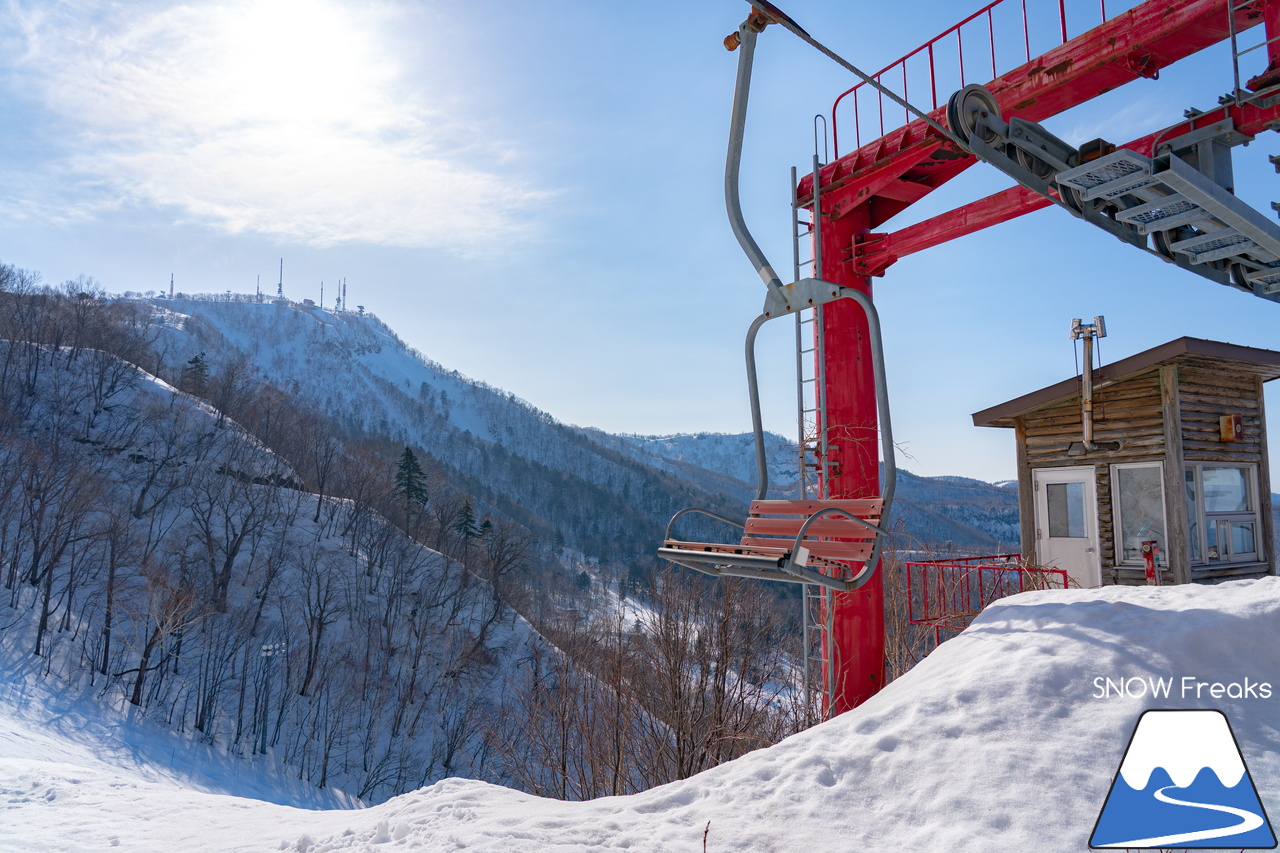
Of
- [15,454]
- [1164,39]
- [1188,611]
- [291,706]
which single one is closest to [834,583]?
[1188,611]

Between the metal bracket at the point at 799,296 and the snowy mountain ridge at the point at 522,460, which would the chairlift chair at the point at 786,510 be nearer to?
the metal bracket at the point at 799,296

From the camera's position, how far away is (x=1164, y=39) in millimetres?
6184

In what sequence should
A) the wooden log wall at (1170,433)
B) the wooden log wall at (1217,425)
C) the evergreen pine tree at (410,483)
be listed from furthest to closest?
the evergreen pine tree at (410,483)
the wooden log wall at (1217,425)
the wooden log wall at (1170,433)

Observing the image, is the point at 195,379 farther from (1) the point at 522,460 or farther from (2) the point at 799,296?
(1) the point at 522,460

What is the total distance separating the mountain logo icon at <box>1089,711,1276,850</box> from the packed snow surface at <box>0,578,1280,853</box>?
0.06 m

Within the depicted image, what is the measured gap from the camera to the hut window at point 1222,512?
31.3 ft

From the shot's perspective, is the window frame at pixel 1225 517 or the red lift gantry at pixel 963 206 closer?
the red lift gantry at pixel 963 206

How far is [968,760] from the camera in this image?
3.32m

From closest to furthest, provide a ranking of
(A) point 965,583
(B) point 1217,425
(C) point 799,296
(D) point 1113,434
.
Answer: (C) point 799,296
(A) point 965,583
(B) point 1217,425
(D) point 1113,434

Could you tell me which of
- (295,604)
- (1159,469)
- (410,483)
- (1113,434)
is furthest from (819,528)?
(410,483)

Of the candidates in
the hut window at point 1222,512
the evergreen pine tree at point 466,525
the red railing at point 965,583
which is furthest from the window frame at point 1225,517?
the evergreen pine tree at point 466,525

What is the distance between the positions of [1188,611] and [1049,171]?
314cm

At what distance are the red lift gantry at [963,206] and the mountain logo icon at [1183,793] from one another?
1.51 metres

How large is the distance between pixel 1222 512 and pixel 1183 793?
29.4 ft
